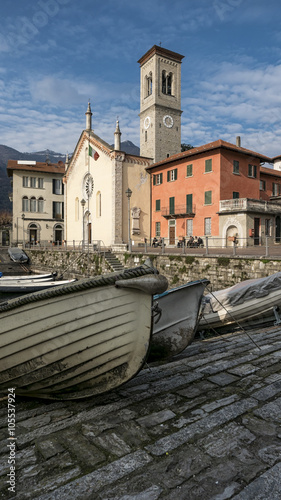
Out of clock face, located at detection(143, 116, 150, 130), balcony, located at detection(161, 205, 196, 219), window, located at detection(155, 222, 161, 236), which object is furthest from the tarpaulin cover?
clock face, located at detection(143, 116, 150, 130)

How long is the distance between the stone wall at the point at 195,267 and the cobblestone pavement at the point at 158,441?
9.48m

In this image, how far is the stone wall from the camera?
1337 cm

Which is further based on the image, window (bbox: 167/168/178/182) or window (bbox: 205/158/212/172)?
window (bbox: 167/168/178/182)

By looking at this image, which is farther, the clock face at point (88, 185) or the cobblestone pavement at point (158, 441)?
the clock face at point (88, 185)

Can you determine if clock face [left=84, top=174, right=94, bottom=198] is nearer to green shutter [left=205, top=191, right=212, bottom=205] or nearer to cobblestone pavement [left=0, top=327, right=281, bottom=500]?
green shutter [left=205, top=191, right=212, bottom=205]

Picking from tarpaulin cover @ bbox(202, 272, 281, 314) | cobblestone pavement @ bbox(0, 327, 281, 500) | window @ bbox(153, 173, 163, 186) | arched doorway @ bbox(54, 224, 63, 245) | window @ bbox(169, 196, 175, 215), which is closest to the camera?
cobblestone pavement @ bbox(0, 327, 281, 500)

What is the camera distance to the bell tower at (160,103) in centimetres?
3681

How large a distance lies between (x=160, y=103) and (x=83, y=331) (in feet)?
128

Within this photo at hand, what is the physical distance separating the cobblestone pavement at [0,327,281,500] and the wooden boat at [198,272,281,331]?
3.07 m

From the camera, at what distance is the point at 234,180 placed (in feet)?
89.0

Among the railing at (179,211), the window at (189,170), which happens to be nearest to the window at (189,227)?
the railing at (179,211)

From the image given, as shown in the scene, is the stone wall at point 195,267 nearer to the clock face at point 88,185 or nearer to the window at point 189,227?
the window at point 189,227

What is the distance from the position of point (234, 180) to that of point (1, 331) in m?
26.8

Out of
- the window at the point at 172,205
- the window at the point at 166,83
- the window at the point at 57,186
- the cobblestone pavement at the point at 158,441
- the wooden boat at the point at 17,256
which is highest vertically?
the window at the point at 166,83
